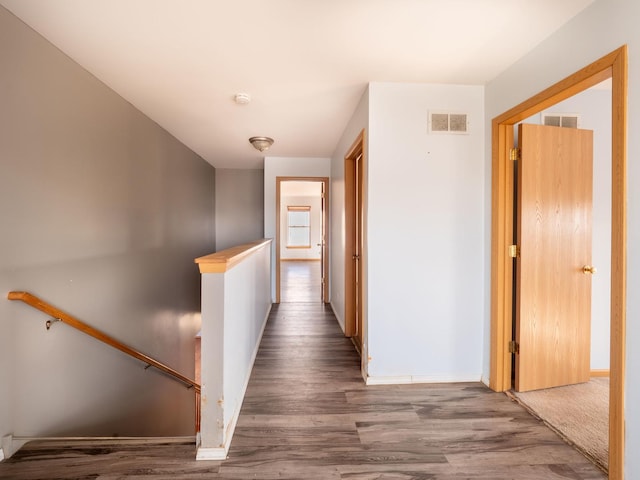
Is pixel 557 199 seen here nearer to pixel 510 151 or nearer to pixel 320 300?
pixel 510 151

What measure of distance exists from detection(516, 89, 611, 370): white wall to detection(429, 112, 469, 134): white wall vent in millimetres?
576

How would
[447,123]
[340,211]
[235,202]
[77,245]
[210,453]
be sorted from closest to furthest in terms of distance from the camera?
1. [210,453]
2. [77,245]
3. [447,123]
4. [340,211]
5. [235,202]

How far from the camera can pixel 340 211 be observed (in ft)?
12.9

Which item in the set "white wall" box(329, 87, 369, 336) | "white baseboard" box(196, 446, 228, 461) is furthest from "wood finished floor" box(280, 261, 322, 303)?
"white baseboard" box(196, 446, 228, 461)

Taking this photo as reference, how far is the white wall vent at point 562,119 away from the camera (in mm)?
2426

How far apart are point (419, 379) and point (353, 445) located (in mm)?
922

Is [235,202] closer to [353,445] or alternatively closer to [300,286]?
[300,286]

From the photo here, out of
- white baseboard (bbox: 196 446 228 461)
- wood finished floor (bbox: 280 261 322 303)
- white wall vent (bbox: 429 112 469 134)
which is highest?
white wall vent (bbox: 429 112 469 134)

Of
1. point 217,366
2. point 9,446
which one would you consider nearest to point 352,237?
point 217,366

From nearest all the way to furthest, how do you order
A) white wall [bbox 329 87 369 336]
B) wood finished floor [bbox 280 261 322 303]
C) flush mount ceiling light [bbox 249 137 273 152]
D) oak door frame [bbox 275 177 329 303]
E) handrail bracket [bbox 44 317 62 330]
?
handrail bracket [bbox 44 317 62 330]
white wall [bbox 329 87 369 336]
flush mount ceiling light [bbox 249 137 273 152]
oak door frame [bbox 275 177 329 303]
wood finished floor [bbox 280 261 322 303]

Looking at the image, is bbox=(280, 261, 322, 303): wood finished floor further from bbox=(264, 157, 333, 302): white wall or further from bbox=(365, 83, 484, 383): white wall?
bbox=(365, 83, 484, 383): white wall

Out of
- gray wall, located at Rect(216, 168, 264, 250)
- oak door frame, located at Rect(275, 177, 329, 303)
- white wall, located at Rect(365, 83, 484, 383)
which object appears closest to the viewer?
white wall, located at Rect(365, 83, 484, 383)

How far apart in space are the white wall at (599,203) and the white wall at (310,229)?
885cm

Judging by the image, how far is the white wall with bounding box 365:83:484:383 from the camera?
236 centimetres
